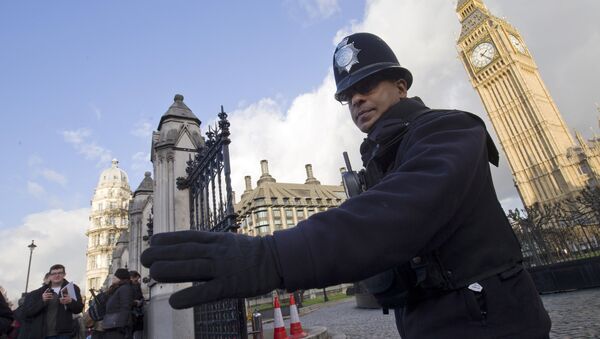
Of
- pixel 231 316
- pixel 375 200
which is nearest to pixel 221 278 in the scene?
pixel 375 200

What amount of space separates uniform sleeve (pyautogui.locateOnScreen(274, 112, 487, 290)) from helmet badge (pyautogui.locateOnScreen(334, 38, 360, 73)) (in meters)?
0.80

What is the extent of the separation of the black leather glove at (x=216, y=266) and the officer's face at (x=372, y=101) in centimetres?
97

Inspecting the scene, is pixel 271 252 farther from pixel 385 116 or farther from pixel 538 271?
pixel 538 271

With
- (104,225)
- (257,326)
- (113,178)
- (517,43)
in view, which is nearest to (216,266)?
(257,326)

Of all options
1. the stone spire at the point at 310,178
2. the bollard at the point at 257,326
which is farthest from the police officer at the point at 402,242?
the stone spire at the point at 310,178

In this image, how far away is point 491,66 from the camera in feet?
190

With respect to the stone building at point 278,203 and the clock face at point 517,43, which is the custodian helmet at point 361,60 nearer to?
the stone building at point 278,203

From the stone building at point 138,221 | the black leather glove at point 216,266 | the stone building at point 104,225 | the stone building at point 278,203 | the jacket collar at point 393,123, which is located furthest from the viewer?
the stone building at point 104,225

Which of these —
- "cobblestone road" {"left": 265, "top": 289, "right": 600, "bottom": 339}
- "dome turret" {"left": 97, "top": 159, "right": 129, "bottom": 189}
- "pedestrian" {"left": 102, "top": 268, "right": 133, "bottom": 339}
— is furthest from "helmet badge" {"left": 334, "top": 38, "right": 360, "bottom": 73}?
"dome turret" {"left": 97, "top": 159, "right": 129, "bottom": 189}

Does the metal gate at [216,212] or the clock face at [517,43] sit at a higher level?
the clock face at [517,43]

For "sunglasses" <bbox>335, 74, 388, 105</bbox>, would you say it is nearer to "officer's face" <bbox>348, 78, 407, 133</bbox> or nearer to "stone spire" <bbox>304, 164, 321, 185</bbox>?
"officer's face" <bbox>348, 78, 407, 133</bbox>

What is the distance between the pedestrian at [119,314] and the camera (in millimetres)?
5332

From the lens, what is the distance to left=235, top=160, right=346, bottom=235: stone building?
66.5 metres

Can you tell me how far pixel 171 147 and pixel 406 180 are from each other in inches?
233
